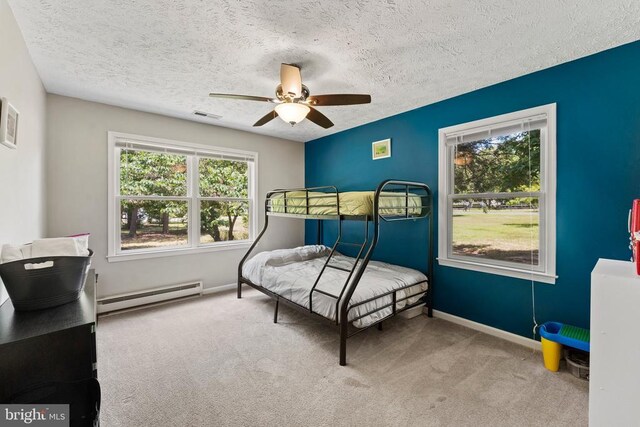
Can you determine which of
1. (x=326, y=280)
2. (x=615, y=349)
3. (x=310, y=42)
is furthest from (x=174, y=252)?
(x=615, y=349)

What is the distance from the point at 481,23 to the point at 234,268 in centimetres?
382

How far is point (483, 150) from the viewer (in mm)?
2783

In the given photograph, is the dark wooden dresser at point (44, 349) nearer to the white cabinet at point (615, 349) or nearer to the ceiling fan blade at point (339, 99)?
the ceiling fan blade at point (339, 99)

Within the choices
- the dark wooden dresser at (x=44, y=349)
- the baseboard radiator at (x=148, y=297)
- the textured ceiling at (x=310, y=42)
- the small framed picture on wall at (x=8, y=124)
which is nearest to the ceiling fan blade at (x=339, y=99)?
the textured ceiling at (x=310, y=42)

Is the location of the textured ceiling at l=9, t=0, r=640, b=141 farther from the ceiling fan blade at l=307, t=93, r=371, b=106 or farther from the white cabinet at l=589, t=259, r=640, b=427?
the white cabinet at l=589, t=259, r=640, b=427

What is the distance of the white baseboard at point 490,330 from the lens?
7.86 feet

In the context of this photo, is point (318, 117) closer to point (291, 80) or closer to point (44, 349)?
point (291, 80)

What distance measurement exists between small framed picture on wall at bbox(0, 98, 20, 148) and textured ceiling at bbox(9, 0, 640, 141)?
0.60 metres

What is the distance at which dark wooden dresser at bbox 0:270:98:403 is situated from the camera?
1078mm

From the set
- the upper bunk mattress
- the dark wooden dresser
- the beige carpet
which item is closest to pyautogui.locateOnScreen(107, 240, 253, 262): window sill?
the beige carpet

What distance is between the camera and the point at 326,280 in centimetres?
277

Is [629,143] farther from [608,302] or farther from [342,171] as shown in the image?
[342,171]

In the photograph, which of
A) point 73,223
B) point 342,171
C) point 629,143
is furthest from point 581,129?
point 73,223

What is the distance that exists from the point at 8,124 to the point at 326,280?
2.50 m
